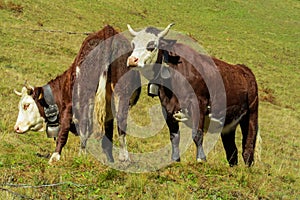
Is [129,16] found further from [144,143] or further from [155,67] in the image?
[155,67]

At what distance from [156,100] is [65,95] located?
1183 centimetres

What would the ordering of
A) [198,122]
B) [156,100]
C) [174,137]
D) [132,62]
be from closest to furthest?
[132,62] < [198,122] < [174,137] < [156,100]

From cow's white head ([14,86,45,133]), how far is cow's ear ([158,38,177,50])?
7.75 feet

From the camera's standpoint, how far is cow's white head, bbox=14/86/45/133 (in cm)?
750

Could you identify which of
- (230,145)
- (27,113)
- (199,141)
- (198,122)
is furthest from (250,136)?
(27,113)

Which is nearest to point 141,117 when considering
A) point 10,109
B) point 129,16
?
point 10,109

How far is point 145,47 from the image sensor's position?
23.5 feet

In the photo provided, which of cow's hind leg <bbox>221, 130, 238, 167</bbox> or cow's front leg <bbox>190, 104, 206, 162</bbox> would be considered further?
cow's hind leg <bbox>221, 130, 238, 167</bbox>

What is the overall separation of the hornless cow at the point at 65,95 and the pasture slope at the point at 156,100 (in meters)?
0.54

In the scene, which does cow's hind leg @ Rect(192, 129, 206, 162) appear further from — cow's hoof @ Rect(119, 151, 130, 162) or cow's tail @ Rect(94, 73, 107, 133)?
cow's tail @ Rect(94, 73, 107, 133)

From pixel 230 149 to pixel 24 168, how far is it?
458cm

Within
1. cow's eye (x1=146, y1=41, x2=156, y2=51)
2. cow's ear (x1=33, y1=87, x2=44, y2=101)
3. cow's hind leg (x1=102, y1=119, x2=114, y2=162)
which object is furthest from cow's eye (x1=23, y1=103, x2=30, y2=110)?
cow's eye (x1=146, y1=41, x2=156, y2=51)

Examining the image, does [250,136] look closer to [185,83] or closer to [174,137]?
[174,137]

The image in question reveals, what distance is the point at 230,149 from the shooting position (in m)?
8.98
